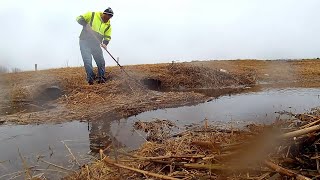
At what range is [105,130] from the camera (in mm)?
5445

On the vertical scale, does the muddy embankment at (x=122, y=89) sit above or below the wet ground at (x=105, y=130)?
above

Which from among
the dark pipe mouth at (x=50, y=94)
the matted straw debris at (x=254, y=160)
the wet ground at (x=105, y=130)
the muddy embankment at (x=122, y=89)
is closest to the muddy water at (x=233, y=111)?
the wet ground at (x=105, y=130)

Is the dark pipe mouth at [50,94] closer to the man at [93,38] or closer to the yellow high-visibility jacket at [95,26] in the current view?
the man at [93,38]

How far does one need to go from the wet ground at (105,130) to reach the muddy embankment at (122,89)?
1.50ft

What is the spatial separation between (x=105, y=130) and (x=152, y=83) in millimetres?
4862

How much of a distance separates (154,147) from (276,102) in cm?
447

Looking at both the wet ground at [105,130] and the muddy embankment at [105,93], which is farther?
the muddy embankment at [105,93]

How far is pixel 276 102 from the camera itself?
758cm

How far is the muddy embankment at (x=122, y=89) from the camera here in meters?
6.68

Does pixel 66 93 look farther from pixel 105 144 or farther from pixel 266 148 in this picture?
pixel 266 148

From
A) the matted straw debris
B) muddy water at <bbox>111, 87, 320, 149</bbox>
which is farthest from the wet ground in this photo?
the matted straw debris

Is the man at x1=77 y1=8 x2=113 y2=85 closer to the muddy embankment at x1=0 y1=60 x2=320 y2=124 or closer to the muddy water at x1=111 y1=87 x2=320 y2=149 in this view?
the muddy embankment at x1=0 y1=60 x2=320 y2=124

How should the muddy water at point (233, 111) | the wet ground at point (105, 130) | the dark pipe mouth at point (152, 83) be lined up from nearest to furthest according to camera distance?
1. the wet ground at point (105, 130)
2. the muddy water at point (233, 111)
3. the dark pipe mouth at point (152, 83)

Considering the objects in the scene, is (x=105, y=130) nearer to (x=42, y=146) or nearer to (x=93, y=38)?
(x=42, y=146)
